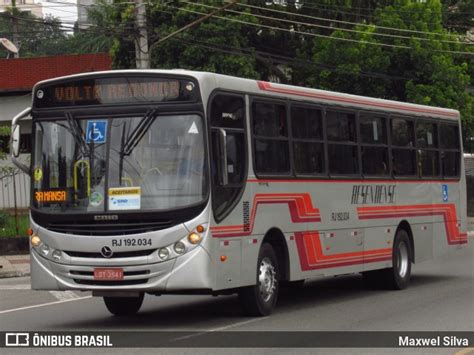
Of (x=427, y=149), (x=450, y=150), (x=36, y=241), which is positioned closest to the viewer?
(x=36, y=241)

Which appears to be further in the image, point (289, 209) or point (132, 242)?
point (289, 209)

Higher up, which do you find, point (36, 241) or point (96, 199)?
point (96, 199)

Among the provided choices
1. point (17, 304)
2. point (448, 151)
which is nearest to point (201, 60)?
point (448, 151)

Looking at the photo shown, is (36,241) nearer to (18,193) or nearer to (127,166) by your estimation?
(127,166)

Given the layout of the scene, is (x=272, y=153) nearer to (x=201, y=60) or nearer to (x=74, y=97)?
(x=74, y=97)

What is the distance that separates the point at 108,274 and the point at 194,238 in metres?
1.11

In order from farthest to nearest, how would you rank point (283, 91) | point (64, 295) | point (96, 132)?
point (64, 295) < point (283, 91) < point (96, 132)

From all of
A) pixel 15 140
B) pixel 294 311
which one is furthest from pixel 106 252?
pixel 294 311

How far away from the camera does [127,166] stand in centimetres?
1222

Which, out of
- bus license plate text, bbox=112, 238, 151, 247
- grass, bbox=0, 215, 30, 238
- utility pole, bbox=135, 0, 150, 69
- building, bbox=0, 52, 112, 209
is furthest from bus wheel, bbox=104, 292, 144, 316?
building, bbox=0, 52, 112, 209

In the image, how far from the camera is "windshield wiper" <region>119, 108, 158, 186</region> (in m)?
12.2

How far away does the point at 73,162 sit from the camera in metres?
12.6

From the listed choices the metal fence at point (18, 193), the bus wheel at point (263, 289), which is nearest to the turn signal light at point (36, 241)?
the bus wheel at point (263, 289)

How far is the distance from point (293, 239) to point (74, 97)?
364cm
